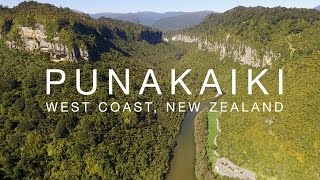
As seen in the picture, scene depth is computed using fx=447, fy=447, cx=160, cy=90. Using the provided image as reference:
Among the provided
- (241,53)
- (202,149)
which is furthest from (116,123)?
(241,53)

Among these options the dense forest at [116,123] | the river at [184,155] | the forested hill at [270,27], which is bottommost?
the river at [184,155]

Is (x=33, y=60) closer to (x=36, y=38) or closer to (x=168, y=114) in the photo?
(x=36, y=38)

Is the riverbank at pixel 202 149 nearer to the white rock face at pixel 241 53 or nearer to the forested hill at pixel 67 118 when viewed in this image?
the forested hill at pixel 67 118

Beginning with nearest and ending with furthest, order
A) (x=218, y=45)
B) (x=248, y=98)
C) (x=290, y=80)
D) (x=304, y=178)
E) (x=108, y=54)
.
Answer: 1. (x=304, y=178)
2. (x=290, y=80)
3. (x=248, y=98)
4. (x=108, y=54)
5. (x=218, y=45)

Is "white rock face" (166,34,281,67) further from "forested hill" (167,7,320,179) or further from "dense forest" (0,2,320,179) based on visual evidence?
"dense forest" (0,2,320,179)

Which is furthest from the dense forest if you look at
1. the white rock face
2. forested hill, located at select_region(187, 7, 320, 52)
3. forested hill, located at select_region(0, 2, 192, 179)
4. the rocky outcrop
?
the white rock face

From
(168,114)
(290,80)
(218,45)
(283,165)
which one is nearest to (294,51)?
(290,80)

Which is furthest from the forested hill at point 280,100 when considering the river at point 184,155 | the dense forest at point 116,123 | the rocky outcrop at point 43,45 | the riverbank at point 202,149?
the rocky outcrop at point 43,45
